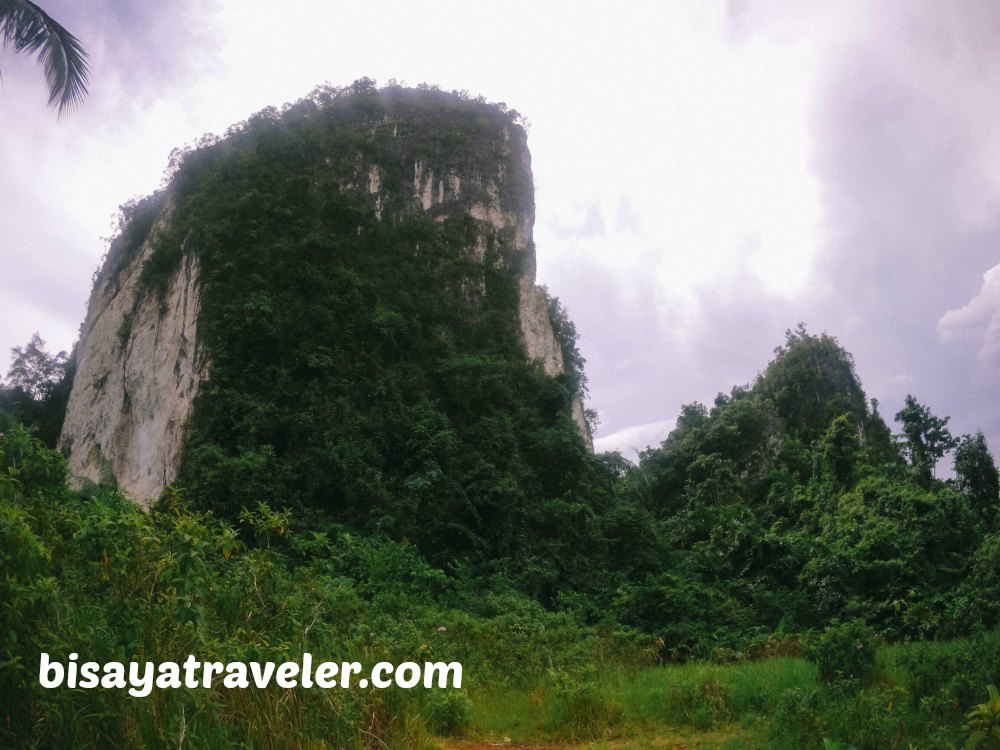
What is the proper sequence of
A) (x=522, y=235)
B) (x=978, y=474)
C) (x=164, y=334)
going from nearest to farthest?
(x=978, y=474)
(x=164, y=334)
(x=522, y=235)

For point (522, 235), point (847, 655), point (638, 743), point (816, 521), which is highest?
point (522, 235)

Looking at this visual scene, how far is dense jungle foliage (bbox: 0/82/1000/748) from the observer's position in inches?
141

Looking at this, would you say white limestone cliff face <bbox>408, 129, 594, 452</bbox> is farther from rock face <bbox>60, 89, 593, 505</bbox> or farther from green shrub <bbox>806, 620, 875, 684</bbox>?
green shrub <bbox>806, 620, 875, 684</bbox>

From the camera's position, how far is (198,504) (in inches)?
557

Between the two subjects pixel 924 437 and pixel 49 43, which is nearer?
pixel 49 43

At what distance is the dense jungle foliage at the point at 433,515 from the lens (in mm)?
3584

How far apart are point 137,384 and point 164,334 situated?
5.08 ft

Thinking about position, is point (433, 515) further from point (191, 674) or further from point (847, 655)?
point (191, 674)

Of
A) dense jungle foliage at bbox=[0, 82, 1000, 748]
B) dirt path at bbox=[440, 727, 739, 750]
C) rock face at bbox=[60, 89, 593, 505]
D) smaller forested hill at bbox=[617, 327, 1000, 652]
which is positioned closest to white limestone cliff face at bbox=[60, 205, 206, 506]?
rock face at bbox=[60, 89, 593, 505]

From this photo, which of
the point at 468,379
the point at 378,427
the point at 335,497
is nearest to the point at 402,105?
the point at 468,379

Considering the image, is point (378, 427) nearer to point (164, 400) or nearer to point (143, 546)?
point (164, 400)

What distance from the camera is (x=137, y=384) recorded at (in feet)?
65.0

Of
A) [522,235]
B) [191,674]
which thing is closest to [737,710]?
[191,674]

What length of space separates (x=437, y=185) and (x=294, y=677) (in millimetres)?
20451
